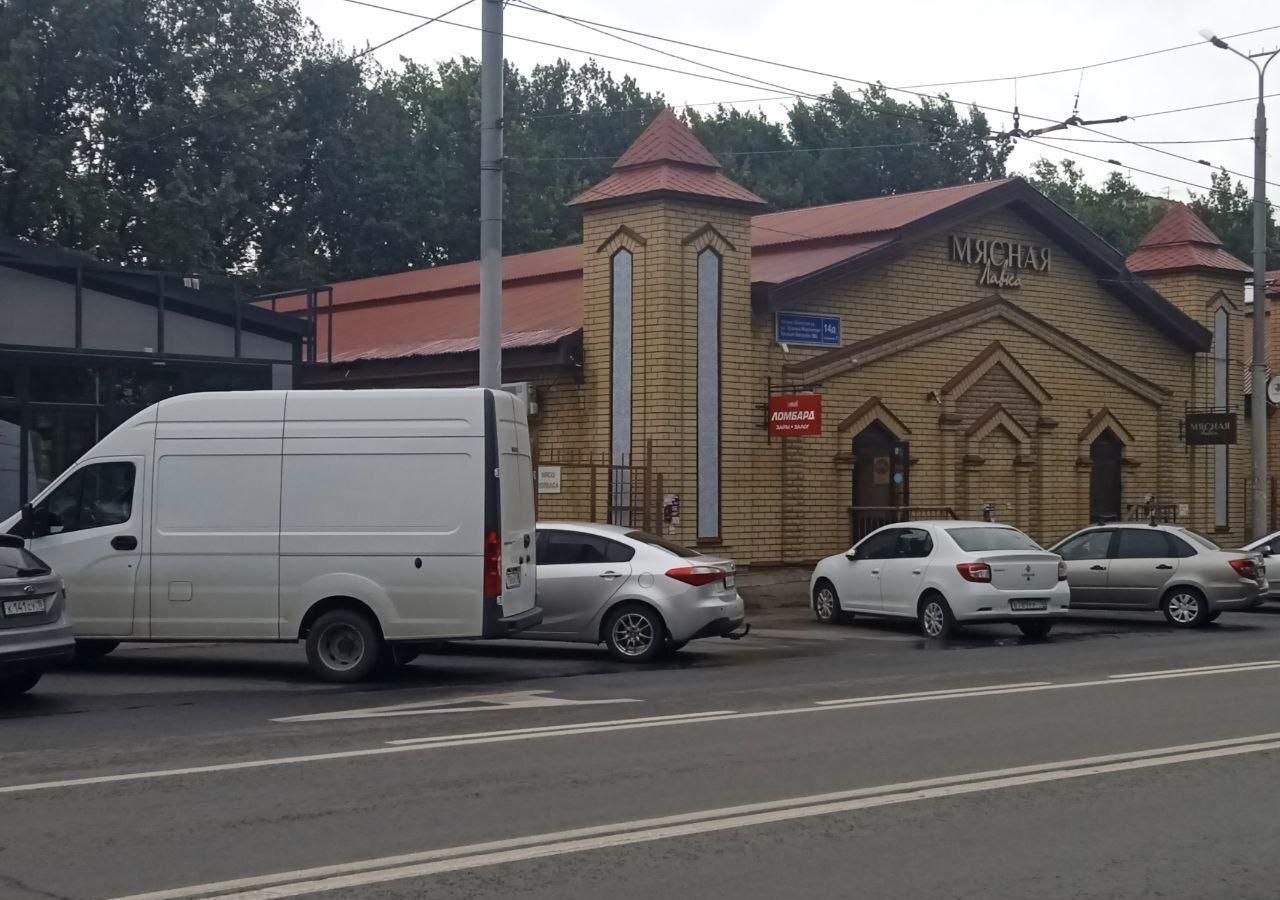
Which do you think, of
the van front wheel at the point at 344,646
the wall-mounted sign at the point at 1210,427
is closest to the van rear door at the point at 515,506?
the van front wheel at the point at 344,646

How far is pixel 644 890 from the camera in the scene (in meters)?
6.66

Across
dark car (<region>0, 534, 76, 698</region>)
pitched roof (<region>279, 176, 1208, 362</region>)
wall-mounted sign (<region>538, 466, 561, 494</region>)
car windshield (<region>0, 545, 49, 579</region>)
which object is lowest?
dark car (<region>0, 534, 76, 698</region>)

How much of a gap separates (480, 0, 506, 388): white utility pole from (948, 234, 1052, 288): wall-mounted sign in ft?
38.6

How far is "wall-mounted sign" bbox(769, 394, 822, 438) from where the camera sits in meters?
23.6

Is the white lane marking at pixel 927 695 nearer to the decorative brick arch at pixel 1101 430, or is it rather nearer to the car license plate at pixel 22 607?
the car license plate at pixel 22 607

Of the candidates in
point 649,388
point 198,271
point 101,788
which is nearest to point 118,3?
point 198,271

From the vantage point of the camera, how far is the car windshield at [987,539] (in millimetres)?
19766

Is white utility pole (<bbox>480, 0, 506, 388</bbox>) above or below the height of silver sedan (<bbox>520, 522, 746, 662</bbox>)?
above

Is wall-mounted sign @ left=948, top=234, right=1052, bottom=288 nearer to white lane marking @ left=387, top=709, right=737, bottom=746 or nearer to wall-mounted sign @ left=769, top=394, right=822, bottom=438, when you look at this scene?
wall-mounted sign @ left=769, top=394, right=822, bottom=438

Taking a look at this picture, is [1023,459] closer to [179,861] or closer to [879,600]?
[879,600]

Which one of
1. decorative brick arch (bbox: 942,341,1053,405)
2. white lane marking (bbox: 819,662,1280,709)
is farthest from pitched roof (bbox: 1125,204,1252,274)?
white lane marking (bbox: 819,662,1280,709)

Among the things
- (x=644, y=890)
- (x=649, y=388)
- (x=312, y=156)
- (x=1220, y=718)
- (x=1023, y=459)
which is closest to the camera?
(x=644, y=890)

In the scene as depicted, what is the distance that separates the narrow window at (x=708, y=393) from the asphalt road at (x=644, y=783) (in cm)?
805

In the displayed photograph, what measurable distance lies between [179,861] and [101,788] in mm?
2067
